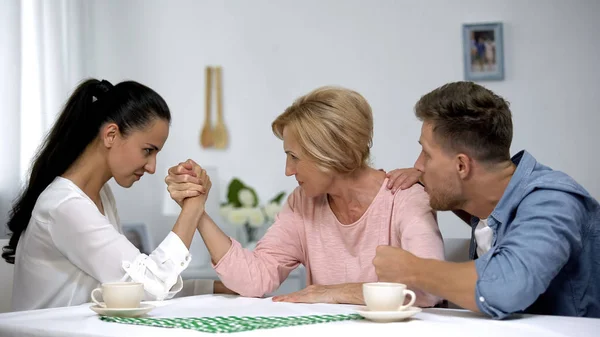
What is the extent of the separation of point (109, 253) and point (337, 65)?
7.41 feet

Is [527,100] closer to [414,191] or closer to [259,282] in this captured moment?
[414,191]

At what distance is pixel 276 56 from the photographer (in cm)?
393

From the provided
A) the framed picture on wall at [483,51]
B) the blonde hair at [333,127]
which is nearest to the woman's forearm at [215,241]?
the blonde hair at [333,127]

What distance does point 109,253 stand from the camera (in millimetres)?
1854

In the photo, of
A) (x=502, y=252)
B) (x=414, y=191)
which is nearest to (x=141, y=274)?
(x=414, y=191)

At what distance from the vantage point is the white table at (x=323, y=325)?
118 centimetres

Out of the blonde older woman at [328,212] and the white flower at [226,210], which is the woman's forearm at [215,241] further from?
the white flower at [226,210]

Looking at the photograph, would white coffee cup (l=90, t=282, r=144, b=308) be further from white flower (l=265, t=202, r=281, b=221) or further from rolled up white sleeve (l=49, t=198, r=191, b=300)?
white flower (l=265, t=202, r=281, b=221)

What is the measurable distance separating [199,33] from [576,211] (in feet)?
9.44

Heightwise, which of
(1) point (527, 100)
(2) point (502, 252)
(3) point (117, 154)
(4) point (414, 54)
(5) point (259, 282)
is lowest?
(5) point (259, 282)

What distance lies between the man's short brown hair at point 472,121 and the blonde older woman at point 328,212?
276mm

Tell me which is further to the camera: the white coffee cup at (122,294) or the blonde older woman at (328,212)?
the blonde older woman at (328,212)

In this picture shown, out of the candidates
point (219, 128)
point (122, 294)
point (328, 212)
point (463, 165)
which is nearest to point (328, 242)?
point (328, 212)

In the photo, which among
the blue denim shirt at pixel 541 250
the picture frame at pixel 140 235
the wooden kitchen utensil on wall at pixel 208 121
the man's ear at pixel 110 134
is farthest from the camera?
the wooden kitchen utensil on wall at pixel 208 121
